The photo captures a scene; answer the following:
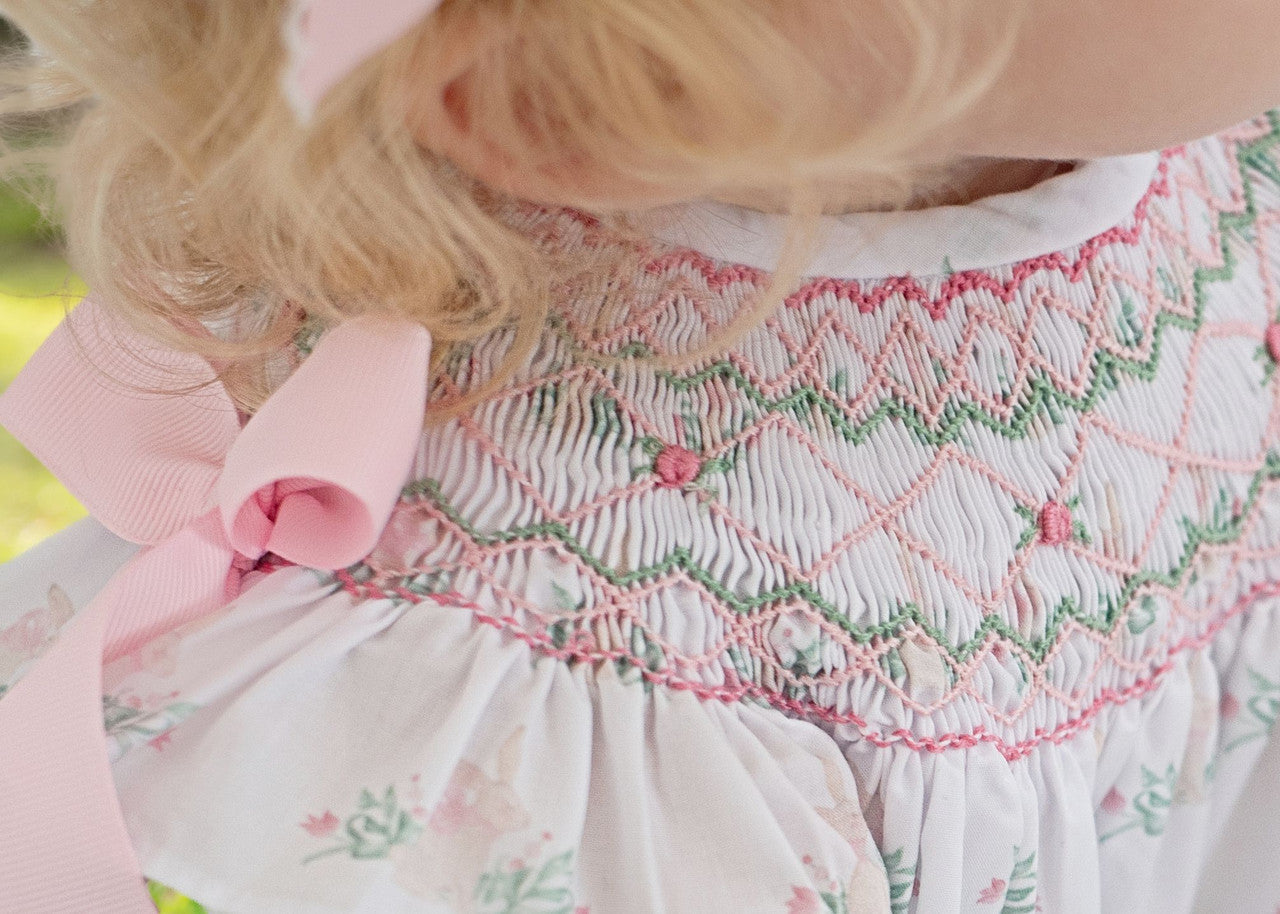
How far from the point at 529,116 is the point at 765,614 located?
24cm

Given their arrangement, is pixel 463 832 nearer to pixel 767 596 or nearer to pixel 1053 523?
pixel 767 596

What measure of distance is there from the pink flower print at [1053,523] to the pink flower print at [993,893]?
17 cm

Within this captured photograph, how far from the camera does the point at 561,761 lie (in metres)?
0.53

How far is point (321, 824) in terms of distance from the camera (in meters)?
0.50

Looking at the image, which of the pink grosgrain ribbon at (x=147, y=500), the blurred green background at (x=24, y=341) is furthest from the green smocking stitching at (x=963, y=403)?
the blurred green background at (x=24, y=341)

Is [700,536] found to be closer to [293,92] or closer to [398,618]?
[398,618]

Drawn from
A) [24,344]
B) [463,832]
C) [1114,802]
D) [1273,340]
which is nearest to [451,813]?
[463,832]

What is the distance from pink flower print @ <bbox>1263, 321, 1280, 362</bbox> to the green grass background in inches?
35.9

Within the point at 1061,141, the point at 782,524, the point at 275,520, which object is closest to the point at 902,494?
the point at 782,524

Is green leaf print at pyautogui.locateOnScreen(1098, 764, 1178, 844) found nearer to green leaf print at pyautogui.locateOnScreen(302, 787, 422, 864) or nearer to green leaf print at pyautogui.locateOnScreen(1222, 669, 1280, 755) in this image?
green leaf print at pyautogui.locateOnScreen(1222, 669, 1280, 755)

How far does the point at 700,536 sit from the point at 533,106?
21 centimetres

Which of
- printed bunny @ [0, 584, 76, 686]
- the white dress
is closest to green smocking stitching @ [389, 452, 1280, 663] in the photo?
the white dress

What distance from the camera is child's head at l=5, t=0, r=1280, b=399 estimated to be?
44cm

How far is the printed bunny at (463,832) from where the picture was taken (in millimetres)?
502
